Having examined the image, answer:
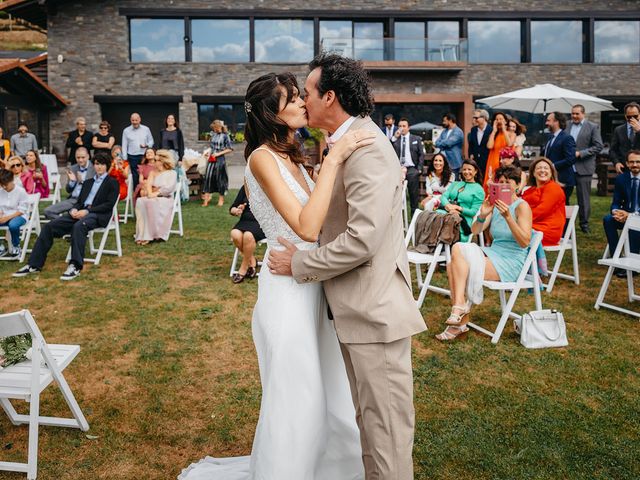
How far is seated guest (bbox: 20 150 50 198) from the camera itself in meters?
10.4

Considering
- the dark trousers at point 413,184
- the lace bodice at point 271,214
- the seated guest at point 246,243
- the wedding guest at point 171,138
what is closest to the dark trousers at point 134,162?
the wedding guest at point 171,138

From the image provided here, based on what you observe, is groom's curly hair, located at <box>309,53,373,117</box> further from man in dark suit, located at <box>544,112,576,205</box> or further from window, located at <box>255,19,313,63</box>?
window, located at <box>255,19,313,63</box>

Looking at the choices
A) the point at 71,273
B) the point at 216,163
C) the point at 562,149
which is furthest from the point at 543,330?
the point at 216,163

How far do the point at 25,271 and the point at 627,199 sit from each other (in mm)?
7349

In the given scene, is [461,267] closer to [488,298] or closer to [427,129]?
[488,298]

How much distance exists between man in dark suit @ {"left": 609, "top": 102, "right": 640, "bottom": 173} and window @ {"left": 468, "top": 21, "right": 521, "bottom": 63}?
16.6 metres

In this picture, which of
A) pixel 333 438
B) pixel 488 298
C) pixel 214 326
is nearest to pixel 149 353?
pixel 214 326

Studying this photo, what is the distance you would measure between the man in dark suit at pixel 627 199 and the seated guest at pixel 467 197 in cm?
151

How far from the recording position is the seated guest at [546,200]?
21.1 feet

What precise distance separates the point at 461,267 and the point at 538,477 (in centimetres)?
236

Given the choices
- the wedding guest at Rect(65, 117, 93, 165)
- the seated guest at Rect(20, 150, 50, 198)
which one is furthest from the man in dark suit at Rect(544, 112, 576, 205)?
the wedding guest at Rect(65, 117, 93, 165)

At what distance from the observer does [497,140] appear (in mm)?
9570

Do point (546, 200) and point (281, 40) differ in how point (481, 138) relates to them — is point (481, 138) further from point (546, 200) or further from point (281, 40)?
point (281, 40)

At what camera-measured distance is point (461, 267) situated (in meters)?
5.18
